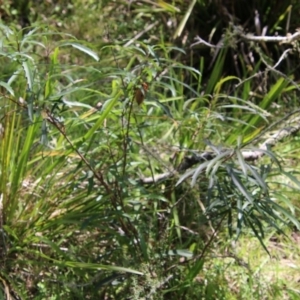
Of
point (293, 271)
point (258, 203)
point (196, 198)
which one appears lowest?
point (293, 271)

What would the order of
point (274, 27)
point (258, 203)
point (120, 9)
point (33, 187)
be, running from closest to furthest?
point (258, 203) → point (33, 187) → point (274, 27) → point (120, 9)

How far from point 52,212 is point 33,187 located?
157mm

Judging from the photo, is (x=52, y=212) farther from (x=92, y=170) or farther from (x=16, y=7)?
(x=16, y=7)

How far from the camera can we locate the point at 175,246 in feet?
9.01

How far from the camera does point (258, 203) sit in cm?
222

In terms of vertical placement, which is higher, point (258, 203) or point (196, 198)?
point (258, 203)

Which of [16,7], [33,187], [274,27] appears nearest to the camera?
[33,187]

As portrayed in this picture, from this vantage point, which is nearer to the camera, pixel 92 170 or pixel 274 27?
pixel 92 170

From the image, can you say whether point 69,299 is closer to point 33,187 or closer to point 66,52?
point 33,187

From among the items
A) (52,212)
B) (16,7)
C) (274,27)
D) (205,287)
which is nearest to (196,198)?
(205,287)

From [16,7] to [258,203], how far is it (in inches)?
134

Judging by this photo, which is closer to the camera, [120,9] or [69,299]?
[69,299]

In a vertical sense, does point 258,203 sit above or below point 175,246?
→ above

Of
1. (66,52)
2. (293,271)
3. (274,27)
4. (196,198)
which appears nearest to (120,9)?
(66,52)
